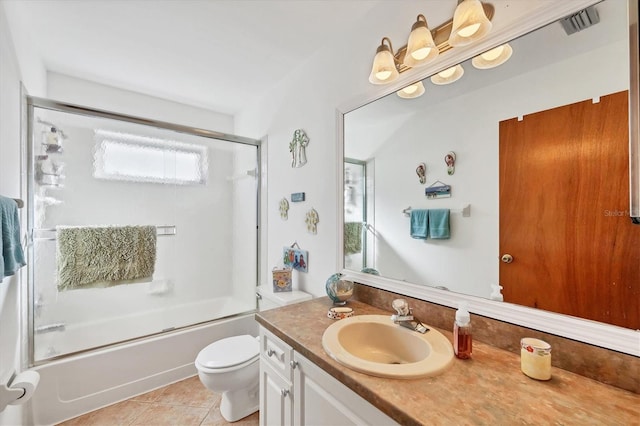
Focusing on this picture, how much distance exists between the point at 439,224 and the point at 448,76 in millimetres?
658

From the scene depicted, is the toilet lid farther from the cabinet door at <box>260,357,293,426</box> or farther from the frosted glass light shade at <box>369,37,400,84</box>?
the frosted glass light shade at <box>369,37,400,84</box>

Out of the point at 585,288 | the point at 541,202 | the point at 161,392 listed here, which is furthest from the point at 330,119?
the point at 161,392

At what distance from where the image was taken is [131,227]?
2074 mm

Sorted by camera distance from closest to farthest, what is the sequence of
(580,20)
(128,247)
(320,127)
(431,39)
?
(580,20) < (431,39) < (320,127) < (128,247)

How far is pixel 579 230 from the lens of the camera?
82 centimetres

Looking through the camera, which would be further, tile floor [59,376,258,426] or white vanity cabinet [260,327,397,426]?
tile floor [59,376,258,426]

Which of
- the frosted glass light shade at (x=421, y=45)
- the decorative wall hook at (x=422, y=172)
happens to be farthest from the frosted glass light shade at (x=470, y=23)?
the decorative wall hook at (x=422, y=172)

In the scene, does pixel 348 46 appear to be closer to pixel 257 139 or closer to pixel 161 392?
pixel 257 139

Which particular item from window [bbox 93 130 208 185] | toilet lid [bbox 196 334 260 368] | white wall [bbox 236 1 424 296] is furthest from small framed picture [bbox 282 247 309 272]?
window [bbox 93 130 208 185]

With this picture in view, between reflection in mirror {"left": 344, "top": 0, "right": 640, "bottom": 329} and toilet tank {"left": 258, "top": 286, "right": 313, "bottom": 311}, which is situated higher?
reflection in mirror {"left": 344, "top": 0, "right": 640, "bottom": 329}

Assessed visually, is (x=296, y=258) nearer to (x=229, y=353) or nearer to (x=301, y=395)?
(x=229, y=353)

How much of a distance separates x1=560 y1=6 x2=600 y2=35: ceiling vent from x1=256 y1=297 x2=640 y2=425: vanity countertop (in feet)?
3.49

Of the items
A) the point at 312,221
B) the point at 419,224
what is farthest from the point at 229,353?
the point at 419,224

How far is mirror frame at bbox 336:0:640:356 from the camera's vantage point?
723mm
